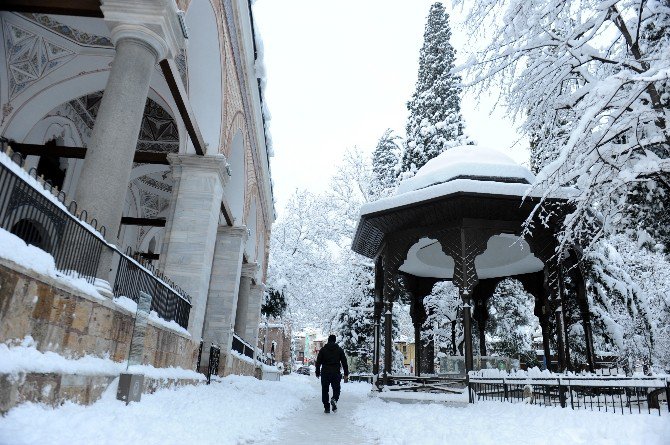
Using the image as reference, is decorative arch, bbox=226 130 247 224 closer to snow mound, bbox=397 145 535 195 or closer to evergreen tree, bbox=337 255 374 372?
snow mound, bbox=397 145 535 195

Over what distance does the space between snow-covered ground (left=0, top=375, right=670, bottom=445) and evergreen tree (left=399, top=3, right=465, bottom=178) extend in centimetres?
1830

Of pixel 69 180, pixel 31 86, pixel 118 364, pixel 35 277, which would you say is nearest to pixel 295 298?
pixel 69 180

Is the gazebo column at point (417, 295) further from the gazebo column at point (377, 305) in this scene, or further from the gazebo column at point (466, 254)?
the gazebo column at point (466, 254)

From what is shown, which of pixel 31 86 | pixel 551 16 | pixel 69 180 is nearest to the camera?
pixel 551 16

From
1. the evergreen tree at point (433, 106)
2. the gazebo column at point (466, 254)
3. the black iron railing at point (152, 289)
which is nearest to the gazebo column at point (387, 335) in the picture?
the gazebo column at point (466, 254)

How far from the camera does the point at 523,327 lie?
859 inches

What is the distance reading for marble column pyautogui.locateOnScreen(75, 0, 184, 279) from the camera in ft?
17.7

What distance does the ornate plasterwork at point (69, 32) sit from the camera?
32.4 ft

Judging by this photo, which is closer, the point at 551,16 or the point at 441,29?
the point at 551,16

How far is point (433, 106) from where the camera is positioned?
84.6 feet

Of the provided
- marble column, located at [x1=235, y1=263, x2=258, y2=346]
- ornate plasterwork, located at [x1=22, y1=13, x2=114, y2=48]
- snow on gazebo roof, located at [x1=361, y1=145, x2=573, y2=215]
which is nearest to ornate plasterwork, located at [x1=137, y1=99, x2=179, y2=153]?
ornate plasterwork, located at [x1=22, y1=13, x2=114, y2=48]

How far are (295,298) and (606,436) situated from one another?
23.1 m

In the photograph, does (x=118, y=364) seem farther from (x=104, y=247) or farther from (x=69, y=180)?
(x=69, y=180)

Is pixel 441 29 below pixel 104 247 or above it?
above
